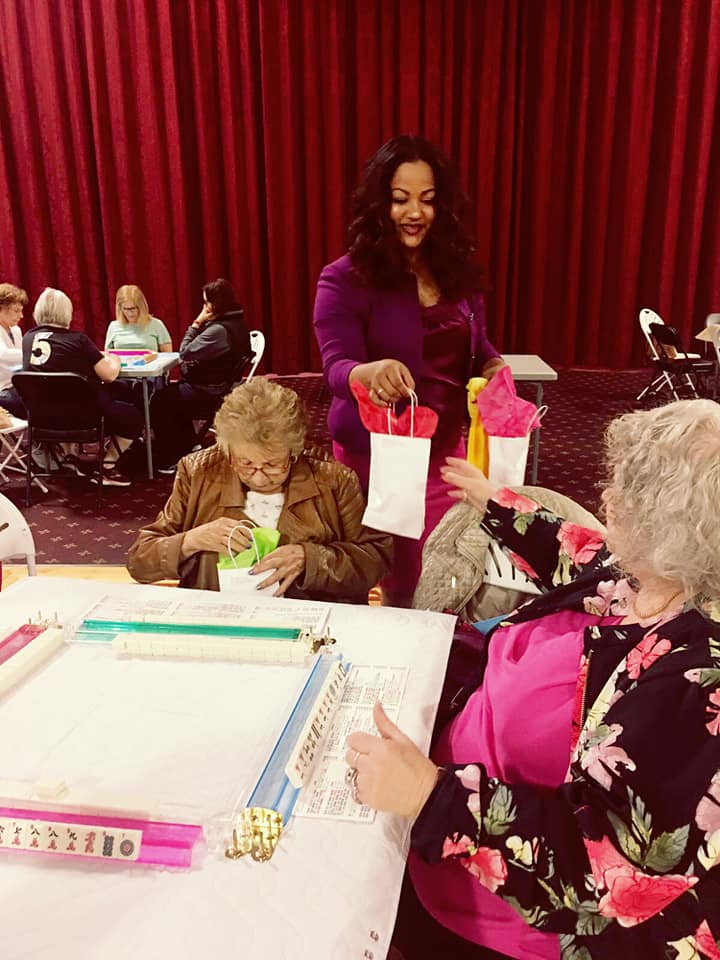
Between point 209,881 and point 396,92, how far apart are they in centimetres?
726

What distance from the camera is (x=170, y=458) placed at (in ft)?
17.6

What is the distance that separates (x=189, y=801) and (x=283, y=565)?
0.79 meters

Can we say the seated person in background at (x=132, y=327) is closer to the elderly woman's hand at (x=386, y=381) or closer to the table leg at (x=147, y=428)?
the table leg at (x=147, y=428)

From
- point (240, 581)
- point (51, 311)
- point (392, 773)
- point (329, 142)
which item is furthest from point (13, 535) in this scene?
point (329, 142)

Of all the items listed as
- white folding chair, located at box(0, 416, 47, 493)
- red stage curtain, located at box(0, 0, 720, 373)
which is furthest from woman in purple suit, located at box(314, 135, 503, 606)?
red stage curtain, located at box(0, 0, 720, 373)

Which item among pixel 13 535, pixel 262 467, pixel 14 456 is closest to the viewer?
pixel 262 467

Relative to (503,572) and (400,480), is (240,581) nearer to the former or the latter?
(400,480)

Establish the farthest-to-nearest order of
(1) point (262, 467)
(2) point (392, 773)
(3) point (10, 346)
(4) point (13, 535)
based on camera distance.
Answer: (3) point (10, 346), (4) point (13, 535), (1) point (262, 467), (2) point (392, 773)

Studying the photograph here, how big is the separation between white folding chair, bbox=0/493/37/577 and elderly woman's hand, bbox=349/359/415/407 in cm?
98

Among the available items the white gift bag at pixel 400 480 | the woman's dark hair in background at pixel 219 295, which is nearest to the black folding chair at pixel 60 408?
the woman's dark hair in background at pixel 219 295

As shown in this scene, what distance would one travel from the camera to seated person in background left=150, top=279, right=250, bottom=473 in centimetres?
502

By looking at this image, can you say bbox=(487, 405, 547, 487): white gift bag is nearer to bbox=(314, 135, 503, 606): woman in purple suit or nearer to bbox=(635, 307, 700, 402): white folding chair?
bbox=(314, 135, 503, 606): woman in purple suit

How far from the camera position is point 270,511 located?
2.06m

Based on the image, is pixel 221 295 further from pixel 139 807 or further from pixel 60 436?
pixel 139 807
